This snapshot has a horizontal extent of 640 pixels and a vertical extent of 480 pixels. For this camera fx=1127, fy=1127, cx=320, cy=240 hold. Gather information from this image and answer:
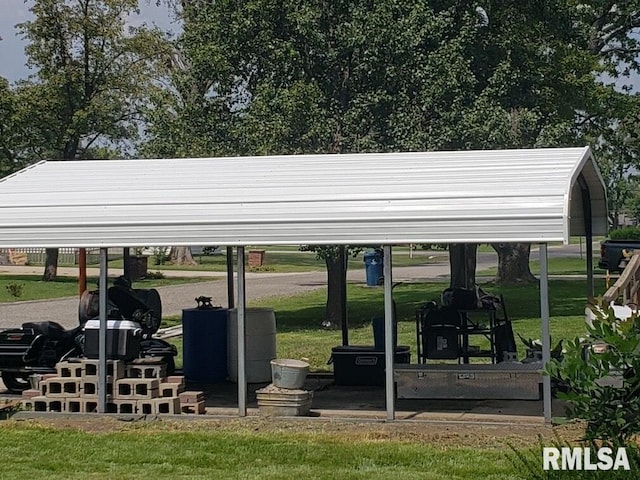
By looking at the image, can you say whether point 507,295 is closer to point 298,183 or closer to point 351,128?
point 351,128

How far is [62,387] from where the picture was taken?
12.4 metres

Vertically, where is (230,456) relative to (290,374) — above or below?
below

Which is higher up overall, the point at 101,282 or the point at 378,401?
the point at 101,282

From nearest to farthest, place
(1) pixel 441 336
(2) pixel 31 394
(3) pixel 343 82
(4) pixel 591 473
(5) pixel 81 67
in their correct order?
(4) pixel 591 473 < (2) pixel 31 394 < (1) pixel 441 336 < (3) pixel 343 82 < (5) pixel 81 67

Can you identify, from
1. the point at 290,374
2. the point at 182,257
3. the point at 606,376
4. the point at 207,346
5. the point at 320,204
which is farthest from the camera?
the point at 182,257

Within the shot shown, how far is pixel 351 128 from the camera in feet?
71.2

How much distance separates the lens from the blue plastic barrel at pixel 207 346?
1470cm

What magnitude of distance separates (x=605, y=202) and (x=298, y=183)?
401 centimetres

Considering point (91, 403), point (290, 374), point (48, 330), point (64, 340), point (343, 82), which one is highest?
point (343, 82)

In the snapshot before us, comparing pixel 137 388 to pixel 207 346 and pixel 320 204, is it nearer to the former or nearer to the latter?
pixel 207 346

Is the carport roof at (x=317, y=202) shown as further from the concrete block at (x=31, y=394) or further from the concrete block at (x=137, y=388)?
the concrete block at (x=31, y=394)

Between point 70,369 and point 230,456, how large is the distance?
120 inches

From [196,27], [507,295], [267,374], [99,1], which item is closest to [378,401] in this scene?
[267,374]
